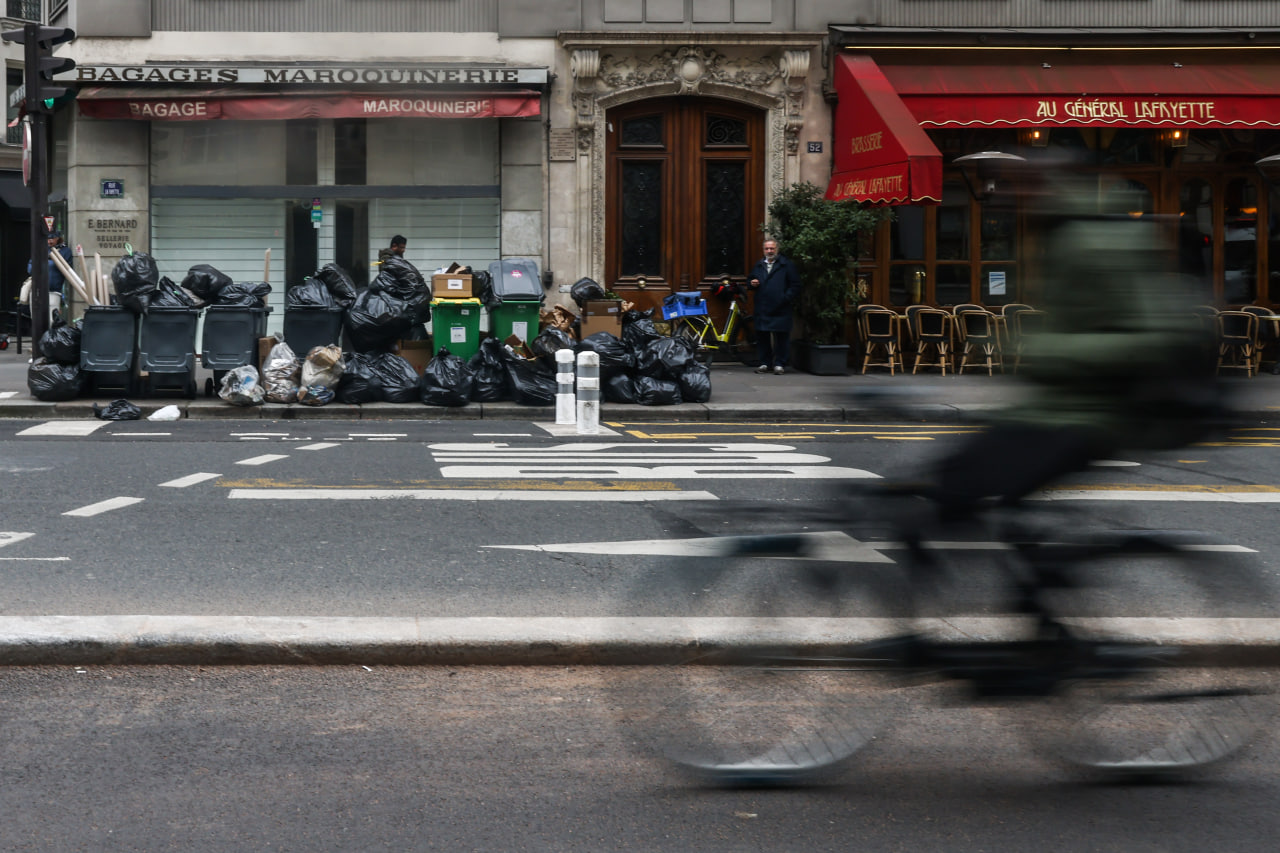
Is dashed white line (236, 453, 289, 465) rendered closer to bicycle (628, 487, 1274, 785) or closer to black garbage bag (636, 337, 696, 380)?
black garbage bag (636, 337, 696, 380)

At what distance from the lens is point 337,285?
52.7 ft

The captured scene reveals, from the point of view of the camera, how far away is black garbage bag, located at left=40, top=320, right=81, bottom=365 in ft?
48.2

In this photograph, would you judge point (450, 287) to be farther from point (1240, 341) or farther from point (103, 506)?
point (1240, 341)

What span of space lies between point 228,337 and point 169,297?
71cm

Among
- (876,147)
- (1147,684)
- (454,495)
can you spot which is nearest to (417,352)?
(876,147)

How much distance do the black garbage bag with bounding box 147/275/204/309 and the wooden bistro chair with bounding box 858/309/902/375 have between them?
29.0 feet

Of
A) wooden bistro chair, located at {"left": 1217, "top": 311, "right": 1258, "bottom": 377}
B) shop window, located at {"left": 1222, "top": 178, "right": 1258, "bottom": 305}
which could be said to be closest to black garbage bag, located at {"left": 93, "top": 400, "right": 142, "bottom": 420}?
wooden bistro chair, located at {"left": 1217, "top": 311, "right": 1258, "bottom": 377}

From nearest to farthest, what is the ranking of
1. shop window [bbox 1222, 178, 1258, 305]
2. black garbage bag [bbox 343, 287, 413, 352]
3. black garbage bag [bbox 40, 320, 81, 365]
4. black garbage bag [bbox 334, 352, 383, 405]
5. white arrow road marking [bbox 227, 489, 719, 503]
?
1. white arrow road marking [bbox 227, 489, 719, 503]
2. black garbage bag [bbox 40, 320, 81, 365]
3. black garbage bag [bbox 334, 352, 383, 405]
4. black garbage bag [bbox 343, 287, 413, 352]
5. shop window [bbox 1222, 178, 1258, 305]

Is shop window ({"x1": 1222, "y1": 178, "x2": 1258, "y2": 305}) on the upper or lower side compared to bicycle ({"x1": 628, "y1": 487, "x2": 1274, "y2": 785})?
upper

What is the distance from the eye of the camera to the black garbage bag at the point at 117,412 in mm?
13898

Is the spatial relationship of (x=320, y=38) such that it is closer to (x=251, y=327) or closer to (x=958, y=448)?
(x=251, y=327)

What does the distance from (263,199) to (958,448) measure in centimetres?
1790

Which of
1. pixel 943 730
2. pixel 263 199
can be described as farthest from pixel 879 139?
pixel 943 730

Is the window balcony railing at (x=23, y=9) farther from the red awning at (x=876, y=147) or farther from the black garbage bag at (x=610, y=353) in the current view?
the black garbage bag at (x=610, y=353)
